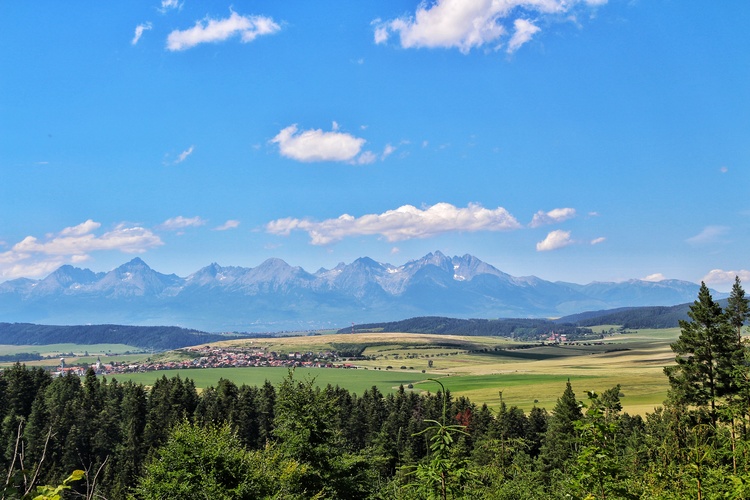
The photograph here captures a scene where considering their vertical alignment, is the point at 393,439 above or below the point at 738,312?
below

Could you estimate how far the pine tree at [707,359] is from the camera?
Result: 40.1 meters

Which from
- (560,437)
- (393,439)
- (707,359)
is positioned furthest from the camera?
(393,439)

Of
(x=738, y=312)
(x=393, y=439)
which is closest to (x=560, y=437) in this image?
(x=738, y=312)

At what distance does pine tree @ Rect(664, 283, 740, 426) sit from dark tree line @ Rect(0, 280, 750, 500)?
97 millimetres

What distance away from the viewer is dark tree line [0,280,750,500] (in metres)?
10.1

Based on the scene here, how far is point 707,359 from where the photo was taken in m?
41.0

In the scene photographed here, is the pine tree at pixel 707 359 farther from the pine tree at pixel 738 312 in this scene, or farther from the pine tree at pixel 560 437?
the pine tree at pixel 560 437

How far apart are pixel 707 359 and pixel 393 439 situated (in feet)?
204

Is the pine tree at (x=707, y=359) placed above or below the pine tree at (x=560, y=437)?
above

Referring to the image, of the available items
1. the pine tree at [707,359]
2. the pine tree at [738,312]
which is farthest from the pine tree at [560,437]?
the pine tree at [738,312]

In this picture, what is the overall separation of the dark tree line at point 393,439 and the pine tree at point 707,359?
10 centimetres

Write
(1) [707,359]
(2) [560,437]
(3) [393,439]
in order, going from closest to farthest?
(1) [707,359]
(2) [560,437]
(3) [393,439]

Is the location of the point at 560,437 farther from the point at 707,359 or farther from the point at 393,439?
the point at 393,439

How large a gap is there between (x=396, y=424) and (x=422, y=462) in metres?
89.6
